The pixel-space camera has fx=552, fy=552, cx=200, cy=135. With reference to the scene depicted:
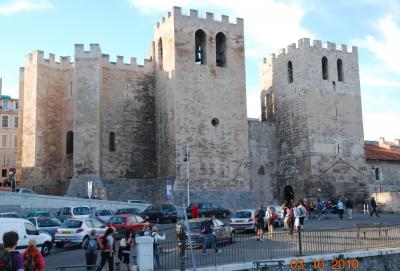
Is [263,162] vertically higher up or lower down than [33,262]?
higher up

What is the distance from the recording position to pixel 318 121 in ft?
134

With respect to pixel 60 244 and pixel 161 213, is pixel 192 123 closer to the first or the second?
pixel 161 213

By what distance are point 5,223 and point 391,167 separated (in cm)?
3875

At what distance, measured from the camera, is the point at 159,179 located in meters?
38.0

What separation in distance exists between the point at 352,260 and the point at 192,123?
66.7ft

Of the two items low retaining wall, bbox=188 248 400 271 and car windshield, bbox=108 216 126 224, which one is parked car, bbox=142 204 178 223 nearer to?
car windshield, bbox=108 216 126 224

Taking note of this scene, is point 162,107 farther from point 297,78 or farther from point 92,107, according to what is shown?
point 297,78

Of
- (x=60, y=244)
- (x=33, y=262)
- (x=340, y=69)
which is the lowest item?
(x=60, y=244)

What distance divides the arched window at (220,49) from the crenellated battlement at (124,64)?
5097 mm

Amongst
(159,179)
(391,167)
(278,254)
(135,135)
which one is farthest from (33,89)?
(391,167)

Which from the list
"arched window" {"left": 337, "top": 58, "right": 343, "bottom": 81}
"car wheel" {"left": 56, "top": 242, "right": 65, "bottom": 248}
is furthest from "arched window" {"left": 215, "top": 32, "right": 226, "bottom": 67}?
"car wheel" {"left": 56, "top": 242, "right": 65, "bottom": 248}

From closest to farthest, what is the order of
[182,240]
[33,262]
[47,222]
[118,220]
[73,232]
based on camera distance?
1. [33,262]
2. [182,240]
3. [73,232]
4. [47,222]
5. [118,220]

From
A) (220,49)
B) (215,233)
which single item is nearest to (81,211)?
(215,233)

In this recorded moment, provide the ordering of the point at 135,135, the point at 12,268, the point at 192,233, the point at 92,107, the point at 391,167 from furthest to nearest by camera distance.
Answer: the point at 391,167
the point at 135,135
the point at 92,107
the point at 192,233
the point at 12,268
